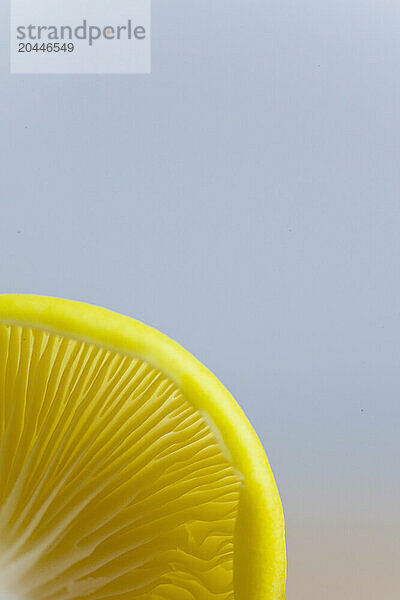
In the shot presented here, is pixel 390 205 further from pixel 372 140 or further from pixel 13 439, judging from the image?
pixel 13 439

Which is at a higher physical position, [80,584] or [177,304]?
[177,304]

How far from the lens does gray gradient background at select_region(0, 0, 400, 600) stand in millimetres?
579

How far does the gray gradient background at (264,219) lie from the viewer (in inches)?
22.8

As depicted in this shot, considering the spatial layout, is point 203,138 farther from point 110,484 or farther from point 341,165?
point 110,484

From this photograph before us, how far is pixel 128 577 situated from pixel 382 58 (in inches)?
18.3

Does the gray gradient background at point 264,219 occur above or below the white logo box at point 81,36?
below

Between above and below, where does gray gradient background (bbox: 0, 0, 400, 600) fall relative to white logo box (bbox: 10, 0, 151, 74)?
below

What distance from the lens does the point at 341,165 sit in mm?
583

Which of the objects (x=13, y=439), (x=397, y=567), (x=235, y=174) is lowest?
(x=397, y=567)

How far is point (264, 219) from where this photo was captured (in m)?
0.58

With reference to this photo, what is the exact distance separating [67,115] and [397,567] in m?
0.48

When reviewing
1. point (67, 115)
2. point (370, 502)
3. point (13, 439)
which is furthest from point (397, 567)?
point (67, 115)

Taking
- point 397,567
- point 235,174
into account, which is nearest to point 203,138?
point 235,174

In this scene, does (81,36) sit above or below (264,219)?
above
